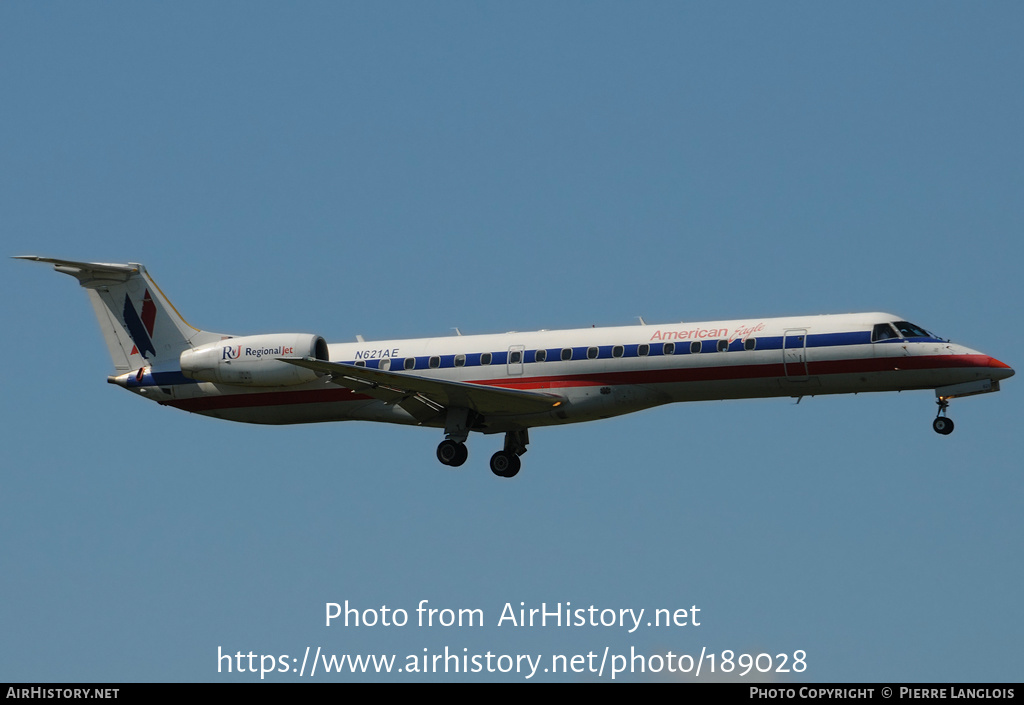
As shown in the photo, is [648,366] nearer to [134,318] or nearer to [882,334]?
[882,334]

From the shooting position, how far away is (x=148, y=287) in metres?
42.5

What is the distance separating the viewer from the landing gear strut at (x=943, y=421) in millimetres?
36031

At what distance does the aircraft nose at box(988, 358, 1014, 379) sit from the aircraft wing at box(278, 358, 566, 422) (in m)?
10.4

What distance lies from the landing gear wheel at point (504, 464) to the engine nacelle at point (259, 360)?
5253 mm

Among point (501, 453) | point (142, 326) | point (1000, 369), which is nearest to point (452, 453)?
point (501, 453)

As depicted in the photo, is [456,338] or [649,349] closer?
[649,349]

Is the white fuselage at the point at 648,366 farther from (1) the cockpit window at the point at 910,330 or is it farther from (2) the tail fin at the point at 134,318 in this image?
(2) the tail fin at the point at 134,318

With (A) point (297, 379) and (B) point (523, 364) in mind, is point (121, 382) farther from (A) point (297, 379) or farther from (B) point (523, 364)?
(B) point (523, 364)

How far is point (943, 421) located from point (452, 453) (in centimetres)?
1224

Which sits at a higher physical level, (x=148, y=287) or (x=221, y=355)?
(x=148, y=287)

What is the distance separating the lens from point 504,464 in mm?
39938
